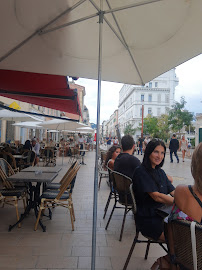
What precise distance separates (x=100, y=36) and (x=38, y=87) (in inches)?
101

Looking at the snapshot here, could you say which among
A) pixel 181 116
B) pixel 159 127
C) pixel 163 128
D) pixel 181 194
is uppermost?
pixel 181 116

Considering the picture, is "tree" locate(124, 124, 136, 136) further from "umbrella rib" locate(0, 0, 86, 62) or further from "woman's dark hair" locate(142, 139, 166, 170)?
"woman's dark hair" locate(142, 139, 166, 170)

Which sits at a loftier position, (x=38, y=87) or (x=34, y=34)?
(x=34, y=34)

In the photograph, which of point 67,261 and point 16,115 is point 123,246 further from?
point 16,115

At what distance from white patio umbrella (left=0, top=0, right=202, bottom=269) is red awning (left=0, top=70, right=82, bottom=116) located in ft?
2.43

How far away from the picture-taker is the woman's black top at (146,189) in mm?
2531

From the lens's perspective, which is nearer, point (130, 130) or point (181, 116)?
point (181, 116)

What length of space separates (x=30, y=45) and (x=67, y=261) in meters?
2.78

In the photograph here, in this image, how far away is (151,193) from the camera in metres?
2.50

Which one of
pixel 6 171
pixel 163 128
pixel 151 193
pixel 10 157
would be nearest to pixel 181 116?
pixel 163 128

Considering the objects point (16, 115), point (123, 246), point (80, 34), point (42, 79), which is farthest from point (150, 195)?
point (16, 115)

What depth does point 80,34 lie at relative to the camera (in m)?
3.10

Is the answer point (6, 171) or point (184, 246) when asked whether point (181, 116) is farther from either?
point (184, 246)

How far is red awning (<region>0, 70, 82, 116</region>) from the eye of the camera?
4559 mm
